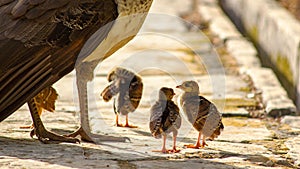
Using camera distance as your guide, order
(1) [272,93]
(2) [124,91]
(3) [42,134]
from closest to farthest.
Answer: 1. (3) [42,134]
2. (2) [124,91]
3. (1) [272,93]

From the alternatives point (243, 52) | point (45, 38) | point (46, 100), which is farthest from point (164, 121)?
point (243, 52)

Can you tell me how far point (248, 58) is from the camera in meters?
9.24

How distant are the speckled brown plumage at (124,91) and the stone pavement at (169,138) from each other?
6.9 inches

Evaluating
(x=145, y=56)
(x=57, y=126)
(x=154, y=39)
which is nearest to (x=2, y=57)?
(x=57, y=126)

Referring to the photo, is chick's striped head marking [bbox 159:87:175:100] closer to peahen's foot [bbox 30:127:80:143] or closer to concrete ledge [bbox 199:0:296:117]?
peahen's foot [bbox 30:127:80:143]

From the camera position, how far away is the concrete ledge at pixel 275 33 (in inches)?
317

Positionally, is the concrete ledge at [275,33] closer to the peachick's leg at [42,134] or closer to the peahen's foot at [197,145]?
the peahen's foot at [197,145]

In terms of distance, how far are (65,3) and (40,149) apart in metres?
1.03

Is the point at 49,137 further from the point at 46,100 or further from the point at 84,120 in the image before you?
the point at 46,100

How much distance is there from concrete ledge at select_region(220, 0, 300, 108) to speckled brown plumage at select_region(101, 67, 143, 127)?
1779 mm

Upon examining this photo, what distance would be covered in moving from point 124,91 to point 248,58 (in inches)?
115

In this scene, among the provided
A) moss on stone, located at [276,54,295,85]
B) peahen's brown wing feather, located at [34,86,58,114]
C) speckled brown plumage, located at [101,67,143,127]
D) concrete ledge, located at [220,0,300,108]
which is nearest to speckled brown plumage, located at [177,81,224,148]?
speckled brown plumage, located at [101,67,143,127]

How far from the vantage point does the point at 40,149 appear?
5.53 metres

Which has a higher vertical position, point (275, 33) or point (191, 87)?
point (275, 33)
